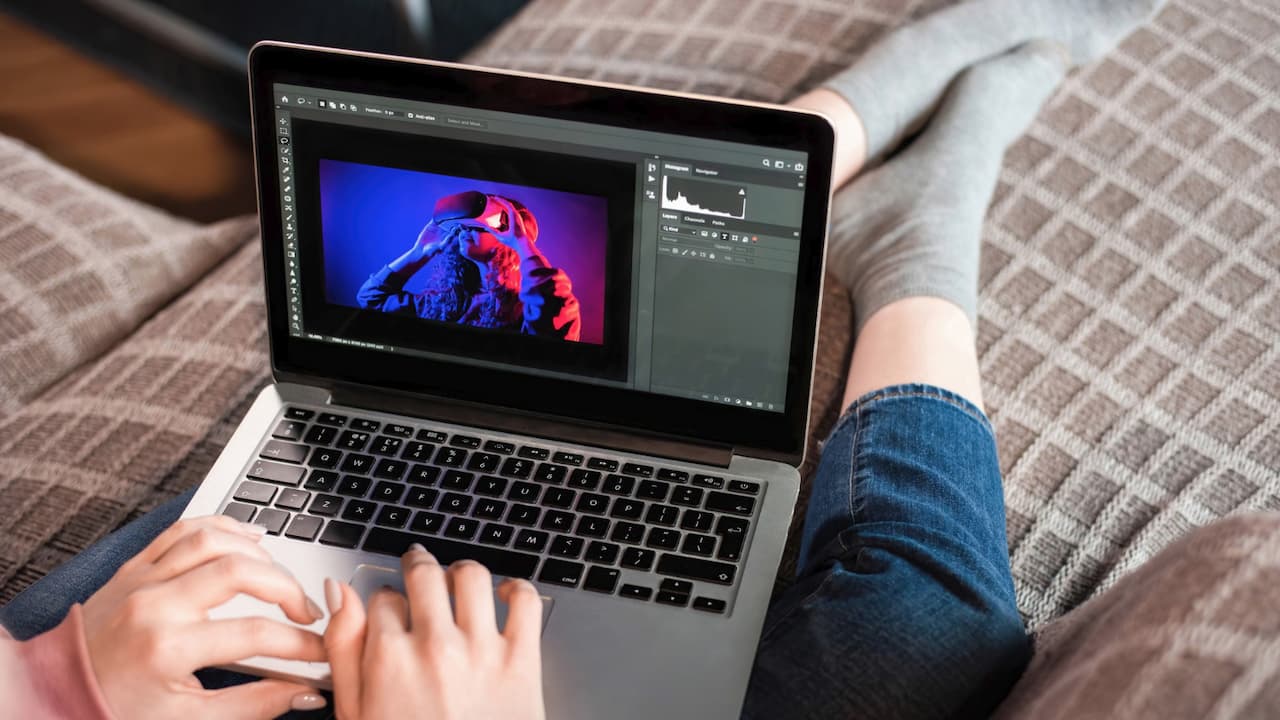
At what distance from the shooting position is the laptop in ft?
2.21

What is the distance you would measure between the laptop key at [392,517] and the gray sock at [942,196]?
465 mm

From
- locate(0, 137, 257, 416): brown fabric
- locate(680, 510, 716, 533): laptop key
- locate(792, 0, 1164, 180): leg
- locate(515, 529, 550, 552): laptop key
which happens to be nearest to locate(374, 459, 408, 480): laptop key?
locate(515, 529, 550, 552): laptop key

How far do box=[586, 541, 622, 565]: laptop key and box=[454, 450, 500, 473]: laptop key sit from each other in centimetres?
10

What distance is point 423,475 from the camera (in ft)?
2.43

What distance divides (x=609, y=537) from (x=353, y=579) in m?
0.18

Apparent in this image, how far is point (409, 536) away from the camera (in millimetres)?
706

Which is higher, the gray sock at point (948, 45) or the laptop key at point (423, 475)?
the gray sock at point (948, 45)

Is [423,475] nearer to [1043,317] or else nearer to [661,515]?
[661,515]

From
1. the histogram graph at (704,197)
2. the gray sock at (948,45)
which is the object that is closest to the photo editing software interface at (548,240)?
the histogram graph at (704,197)

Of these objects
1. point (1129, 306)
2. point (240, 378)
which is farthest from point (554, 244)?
point (1129, 306)

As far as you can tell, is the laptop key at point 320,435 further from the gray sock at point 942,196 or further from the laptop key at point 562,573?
the gray sock at point 942,196

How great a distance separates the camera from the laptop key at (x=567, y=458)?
2.44 feet

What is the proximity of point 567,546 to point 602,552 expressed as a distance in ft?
0.08

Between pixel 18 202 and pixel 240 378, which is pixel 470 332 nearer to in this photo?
pixel 240 378
